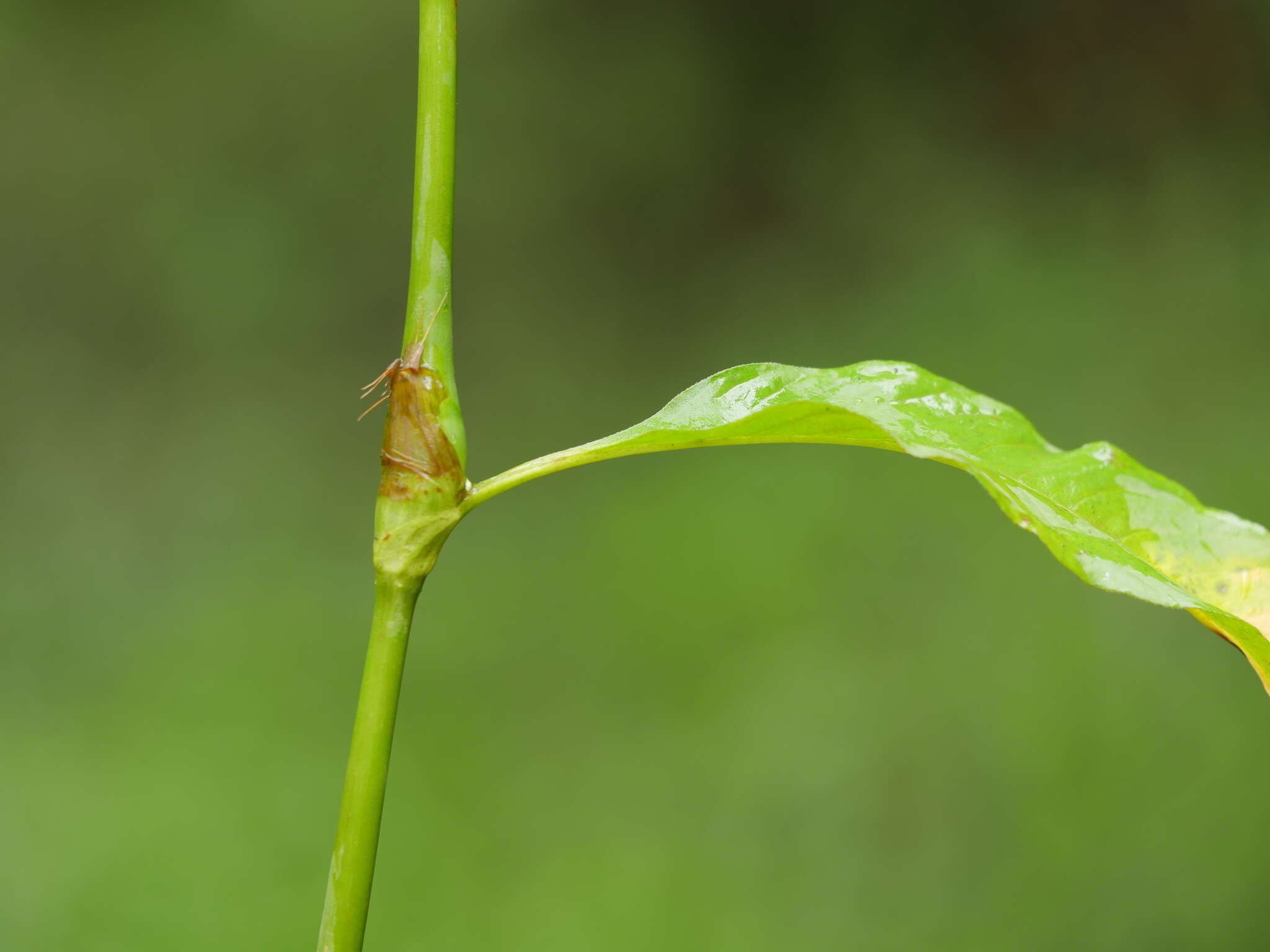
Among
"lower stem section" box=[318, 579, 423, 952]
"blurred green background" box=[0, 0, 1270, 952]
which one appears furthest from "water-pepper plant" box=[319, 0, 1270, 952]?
"blurred green background" box=[0, 0, 1270, 952]

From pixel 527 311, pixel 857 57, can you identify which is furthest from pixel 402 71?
pixel 857 57

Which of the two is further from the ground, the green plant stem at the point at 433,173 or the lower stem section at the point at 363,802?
the green plant stem at the point at 433,173

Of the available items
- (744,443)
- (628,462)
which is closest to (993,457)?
(744,443)

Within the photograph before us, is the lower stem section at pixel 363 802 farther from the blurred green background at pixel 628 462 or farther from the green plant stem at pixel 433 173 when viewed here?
the blurred green background at pixel 628 462

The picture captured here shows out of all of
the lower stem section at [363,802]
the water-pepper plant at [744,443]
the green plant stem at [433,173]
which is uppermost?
the green plant stem at [433,173]

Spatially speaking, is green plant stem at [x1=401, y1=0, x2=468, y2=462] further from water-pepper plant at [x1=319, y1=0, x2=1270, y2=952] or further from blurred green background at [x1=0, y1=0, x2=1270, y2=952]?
blurred green background at [x1=0, y1=0, x2=1270, y2=952]

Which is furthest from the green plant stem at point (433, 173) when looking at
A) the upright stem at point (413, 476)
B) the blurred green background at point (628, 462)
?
the blurred green background at point (628, 462)
